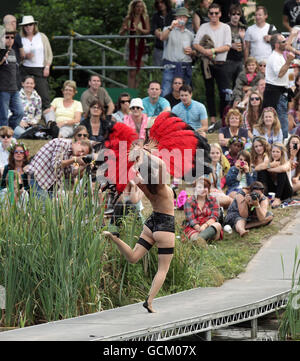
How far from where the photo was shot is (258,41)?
16.1 meters

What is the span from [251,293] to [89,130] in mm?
5448

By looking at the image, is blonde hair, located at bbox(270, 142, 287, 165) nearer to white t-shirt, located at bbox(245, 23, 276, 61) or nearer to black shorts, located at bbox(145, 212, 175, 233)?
white t-shirt, located at bbox(245, 23, 276, 61)

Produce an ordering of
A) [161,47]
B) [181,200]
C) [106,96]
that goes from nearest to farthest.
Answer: [181,200] < [106,96] < [161,47]

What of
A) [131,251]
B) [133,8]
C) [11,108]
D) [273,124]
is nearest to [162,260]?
[131,251]

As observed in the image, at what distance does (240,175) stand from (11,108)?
4077mm

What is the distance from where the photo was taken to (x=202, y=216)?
11.6 meters

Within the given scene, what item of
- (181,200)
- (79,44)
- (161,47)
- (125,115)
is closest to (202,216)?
(181,200)

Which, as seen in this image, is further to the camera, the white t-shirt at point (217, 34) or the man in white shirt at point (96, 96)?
the white t-shirt at point (217, 34)

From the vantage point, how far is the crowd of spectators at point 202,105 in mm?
11688

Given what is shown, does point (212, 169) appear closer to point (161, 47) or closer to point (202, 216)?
point (202, 216)

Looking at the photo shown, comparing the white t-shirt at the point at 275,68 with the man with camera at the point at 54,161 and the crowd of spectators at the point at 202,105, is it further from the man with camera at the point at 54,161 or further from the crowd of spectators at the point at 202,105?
the man with camera at the point at 54,161

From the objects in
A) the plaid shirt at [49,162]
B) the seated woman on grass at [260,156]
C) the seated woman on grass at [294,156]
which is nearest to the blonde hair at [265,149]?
the seated woman on grass at [260,156]

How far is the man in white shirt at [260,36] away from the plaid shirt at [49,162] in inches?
232
